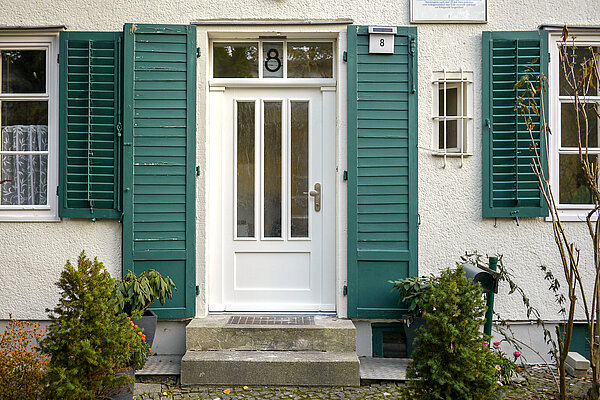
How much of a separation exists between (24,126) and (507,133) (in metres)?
4.49

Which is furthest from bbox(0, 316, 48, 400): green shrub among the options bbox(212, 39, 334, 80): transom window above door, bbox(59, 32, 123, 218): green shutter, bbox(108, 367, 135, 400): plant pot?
bbox(212, 39, 334, 80): transom window above door

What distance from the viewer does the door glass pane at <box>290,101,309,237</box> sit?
5.45 meters

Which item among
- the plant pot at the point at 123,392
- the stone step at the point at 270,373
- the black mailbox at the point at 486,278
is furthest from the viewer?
the stone step at the point at 270,373

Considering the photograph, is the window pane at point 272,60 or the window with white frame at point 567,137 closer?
the window with white frame at point 567,137

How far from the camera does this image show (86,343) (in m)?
3.48

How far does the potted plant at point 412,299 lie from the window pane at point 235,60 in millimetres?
2402

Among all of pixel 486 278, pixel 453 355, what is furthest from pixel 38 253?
pixel 486 278

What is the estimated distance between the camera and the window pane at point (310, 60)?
5.45 metres

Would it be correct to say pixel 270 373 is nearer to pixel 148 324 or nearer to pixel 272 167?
pixel 148 324

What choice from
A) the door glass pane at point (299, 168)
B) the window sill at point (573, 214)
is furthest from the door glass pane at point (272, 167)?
the window sill at point (573, 214)

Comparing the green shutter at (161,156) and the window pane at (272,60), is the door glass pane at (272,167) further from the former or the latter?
the green shutter at (161,156)

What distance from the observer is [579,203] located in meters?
5.36

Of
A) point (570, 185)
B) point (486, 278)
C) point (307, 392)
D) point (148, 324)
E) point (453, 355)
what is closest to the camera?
point (453, 355)

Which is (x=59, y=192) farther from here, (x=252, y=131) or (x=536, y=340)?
(x=536, y=340)
